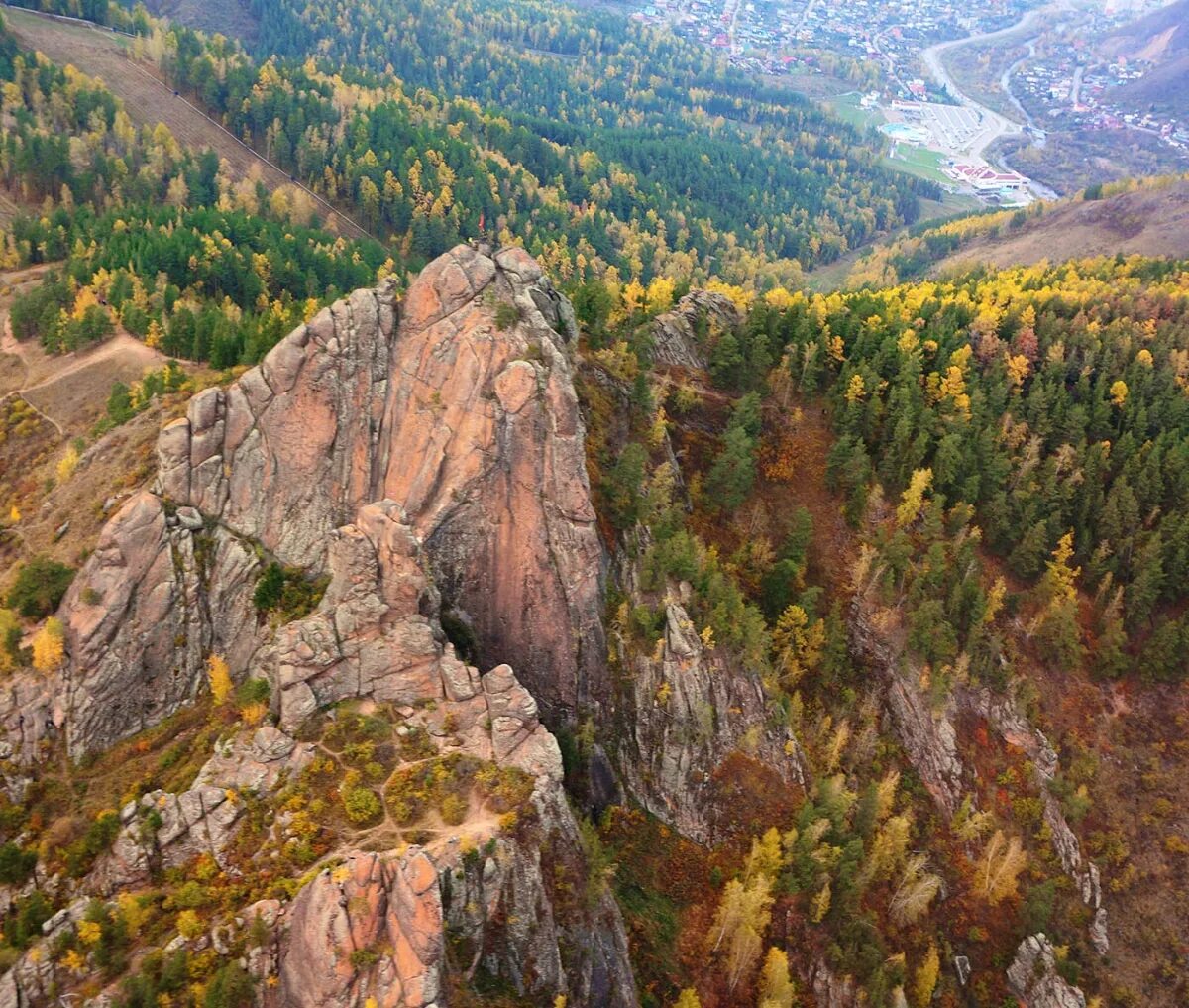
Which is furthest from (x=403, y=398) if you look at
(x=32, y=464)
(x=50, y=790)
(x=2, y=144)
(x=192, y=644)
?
(x=2, y=144)

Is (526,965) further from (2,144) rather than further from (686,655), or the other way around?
(2,144)

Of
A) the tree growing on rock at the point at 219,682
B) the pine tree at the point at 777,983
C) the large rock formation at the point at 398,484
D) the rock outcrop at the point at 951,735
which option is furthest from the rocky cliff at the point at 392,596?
the rock outcrop at the point at 951,735

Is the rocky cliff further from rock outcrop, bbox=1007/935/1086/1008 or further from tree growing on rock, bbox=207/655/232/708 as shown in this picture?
rock outcrop, bbox=1007/935/1086/1008

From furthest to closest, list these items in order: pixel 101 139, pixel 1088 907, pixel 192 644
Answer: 1. pixel 101 139
2. pixel 1088 907
3. pixel 192 644

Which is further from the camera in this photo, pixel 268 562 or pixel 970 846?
pixel 970 846

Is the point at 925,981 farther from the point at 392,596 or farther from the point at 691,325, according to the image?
the point at 691,325
